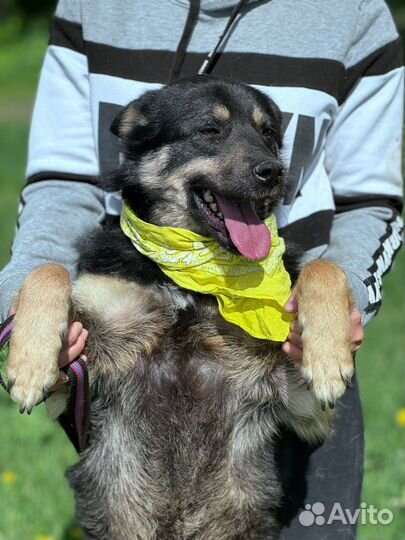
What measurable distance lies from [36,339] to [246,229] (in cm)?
90

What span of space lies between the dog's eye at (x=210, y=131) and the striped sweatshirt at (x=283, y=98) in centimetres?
27

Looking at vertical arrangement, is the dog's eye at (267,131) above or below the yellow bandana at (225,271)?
above

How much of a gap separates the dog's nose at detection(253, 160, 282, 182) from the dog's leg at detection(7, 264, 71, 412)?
0.82 m

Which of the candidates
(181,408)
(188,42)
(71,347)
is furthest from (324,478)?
(188,42)

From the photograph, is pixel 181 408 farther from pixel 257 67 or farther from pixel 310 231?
pixel 257 67

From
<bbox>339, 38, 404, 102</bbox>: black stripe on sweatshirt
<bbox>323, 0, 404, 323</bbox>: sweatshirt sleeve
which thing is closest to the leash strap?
<bbox>323, 0, 404, 323</bbox>: sweatshirt sleeve

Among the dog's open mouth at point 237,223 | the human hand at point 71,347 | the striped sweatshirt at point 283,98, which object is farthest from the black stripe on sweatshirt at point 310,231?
the human hand at point 71,347

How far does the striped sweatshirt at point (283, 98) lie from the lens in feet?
11.4

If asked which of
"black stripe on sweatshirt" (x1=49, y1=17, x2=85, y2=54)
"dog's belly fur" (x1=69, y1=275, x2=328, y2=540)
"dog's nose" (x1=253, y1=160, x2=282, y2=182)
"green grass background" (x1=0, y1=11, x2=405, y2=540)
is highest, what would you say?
"black stripe on sweatshirt" (x1=49, y1=17, x2=85, y2=54)

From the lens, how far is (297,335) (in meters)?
3.02

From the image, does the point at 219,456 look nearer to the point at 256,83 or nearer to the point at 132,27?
the point at 256,83

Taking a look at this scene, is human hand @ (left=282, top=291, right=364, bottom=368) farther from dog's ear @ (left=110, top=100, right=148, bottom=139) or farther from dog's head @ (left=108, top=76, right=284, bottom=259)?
dog's ear @ (left=110, top=100, right=148, bottom=139)

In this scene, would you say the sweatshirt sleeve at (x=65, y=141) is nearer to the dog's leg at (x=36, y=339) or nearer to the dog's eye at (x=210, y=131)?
the dog's eye at (x=210, y=131)

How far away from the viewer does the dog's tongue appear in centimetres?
323
